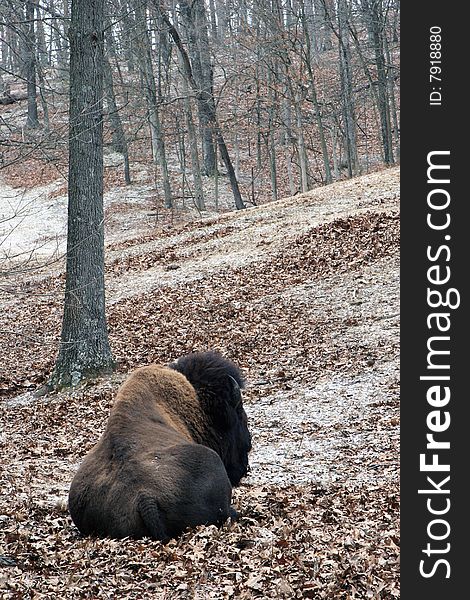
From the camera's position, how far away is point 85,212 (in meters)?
13.2

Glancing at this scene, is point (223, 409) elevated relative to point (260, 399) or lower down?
elevated

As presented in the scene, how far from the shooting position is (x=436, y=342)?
4902mm

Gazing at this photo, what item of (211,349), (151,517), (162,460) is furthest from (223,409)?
(211,349)

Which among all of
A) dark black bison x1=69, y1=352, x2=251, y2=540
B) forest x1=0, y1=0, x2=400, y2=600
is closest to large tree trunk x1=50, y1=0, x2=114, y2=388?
forest x1=0, y1=0, x2=400, y2=600

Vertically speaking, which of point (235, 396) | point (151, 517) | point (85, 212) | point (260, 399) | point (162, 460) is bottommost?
point (260, 399)

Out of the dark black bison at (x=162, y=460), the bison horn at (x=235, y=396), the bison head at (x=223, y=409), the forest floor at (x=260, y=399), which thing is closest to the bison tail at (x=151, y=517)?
the dark black bison at (x=162, y=460)

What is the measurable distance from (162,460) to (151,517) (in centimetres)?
46

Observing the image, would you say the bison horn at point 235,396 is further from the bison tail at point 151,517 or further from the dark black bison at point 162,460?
the bison tail at point 151,517

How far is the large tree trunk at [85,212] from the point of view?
13.1 meters

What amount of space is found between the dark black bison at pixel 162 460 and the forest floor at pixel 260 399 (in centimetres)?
20

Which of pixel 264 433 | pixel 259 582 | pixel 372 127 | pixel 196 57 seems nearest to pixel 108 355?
pixel 264 433

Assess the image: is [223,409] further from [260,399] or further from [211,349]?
[211,349]

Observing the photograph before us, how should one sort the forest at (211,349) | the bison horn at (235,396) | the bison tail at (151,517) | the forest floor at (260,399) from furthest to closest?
the bison horn at (235,396) → the bison tail at (151,517) → the forest at (211,349) → the forest floor at (260,399)

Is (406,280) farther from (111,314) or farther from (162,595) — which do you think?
(111,314)
